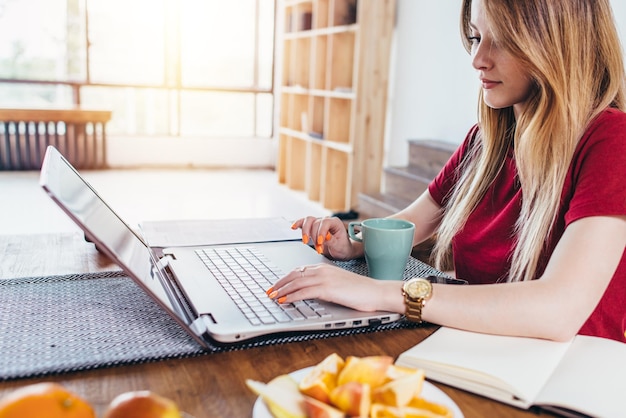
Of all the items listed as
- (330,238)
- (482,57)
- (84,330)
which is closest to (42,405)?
(84,330)

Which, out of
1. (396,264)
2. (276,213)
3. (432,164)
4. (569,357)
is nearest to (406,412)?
(569,357)

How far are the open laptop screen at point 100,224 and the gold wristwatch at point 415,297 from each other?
0.29 meters

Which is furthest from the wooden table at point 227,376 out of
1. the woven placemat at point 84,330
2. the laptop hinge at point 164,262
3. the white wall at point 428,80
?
the white wall at point 428,80

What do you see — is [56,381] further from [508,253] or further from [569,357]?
[508,253]

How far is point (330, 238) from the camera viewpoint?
1.08 meters

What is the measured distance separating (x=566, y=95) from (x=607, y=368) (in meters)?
0.45

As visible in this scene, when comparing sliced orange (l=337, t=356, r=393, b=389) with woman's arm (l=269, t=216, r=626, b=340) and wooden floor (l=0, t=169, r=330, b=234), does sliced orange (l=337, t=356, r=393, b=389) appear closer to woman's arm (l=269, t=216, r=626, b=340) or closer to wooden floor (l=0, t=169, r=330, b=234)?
woman's arm (l=269, t=216, r=626, b=340)

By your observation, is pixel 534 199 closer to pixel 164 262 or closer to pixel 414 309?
pixel 414 309

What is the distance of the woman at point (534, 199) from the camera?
79 cm

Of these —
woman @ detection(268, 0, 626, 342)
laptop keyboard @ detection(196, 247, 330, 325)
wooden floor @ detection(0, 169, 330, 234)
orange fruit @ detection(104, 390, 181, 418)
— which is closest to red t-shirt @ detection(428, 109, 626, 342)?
woman @ detection(268, 0, 626, 342)

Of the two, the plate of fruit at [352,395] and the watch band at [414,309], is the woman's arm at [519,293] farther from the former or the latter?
the plate of fruit at [352,395]

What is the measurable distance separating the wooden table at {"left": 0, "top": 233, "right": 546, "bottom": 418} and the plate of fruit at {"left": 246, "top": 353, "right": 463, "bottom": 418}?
52 millimetres

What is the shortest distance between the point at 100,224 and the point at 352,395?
38 cm

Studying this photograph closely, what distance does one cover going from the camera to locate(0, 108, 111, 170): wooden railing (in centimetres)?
579
